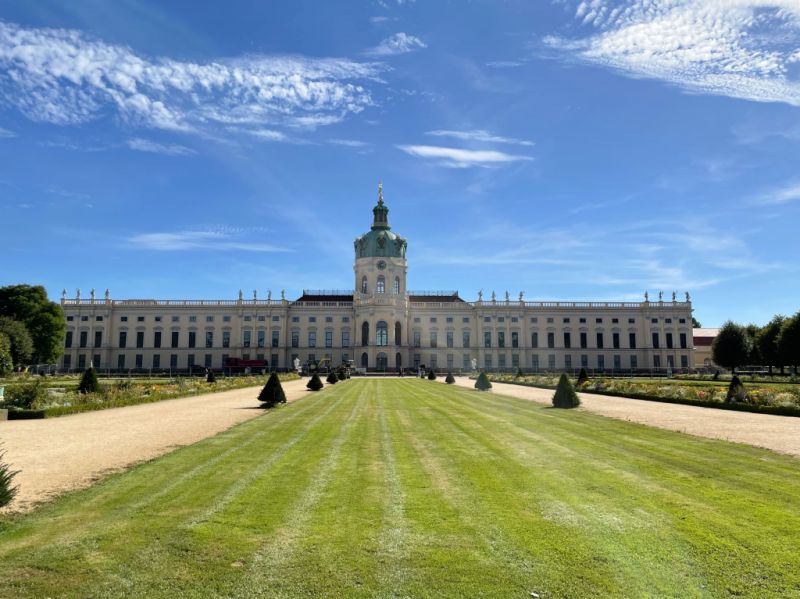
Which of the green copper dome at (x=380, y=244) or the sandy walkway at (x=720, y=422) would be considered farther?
the green copper dome at (x=380, y=244)

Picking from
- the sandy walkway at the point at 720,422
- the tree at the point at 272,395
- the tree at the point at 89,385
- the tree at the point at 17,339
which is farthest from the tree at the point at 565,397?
the tree at the point at 17,339

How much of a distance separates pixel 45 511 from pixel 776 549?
955 cm

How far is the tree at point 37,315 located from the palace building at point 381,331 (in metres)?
22.1

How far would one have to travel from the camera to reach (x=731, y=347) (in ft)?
257

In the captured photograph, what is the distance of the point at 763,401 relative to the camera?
24.4m

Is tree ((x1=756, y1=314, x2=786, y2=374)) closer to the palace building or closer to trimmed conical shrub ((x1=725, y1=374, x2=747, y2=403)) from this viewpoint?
the palace building

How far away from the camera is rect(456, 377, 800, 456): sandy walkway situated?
15278 millimetres

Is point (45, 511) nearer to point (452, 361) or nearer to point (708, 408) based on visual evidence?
point (708, 408)

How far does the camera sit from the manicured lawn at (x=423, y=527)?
19.1 ft

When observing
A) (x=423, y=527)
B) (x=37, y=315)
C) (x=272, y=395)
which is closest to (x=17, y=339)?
(x=37, y=315)

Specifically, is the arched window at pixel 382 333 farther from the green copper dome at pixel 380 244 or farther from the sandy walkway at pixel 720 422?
the sandy walkway at pixel 720 422

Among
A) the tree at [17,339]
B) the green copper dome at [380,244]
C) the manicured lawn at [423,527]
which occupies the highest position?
the green copper dome at [380,244]

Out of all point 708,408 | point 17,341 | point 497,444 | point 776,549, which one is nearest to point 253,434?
point 497,444

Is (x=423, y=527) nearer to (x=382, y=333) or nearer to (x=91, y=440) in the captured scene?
(x=91, y=440)
